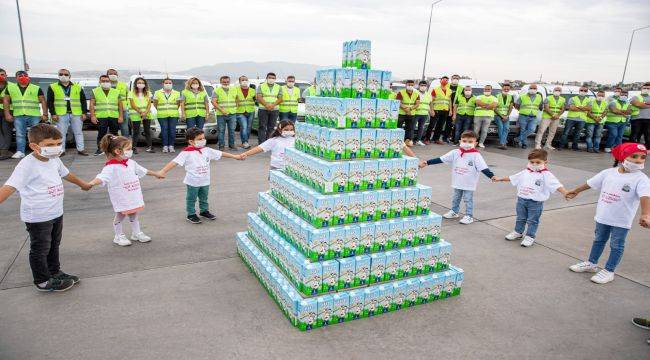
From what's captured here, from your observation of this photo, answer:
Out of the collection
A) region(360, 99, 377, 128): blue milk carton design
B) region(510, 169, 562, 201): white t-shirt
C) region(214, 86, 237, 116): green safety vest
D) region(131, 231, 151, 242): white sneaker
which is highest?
region(360, 99, 377, 128): blue milk carton design

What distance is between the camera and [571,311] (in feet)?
13.3

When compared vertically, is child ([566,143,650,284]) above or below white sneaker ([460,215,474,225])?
above

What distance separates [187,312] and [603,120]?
14.8 m

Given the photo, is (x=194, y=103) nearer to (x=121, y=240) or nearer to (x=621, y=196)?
(x=121, y=240)

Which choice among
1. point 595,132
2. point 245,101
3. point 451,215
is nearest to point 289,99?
point 245,101

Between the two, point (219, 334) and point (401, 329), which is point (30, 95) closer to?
point (219, 334)

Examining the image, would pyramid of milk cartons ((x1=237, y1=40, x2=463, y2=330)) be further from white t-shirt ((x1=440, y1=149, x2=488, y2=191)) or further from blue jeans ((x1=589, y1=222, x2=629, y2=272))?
white t-shirt ((x1=440, y1=149, x2=488, y2=191))

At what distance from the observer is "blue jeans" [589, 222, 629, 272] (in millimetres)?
4512

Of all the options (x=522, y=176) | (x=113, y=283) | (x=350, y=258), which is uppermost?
(x=522, y=176)

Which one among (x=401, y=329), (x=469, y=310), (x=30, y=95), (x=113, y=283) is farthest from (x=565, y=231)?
(x=30, y=95)

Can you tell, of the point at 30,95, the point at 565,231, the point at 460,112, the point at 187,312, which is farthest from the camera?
the point at 460,112

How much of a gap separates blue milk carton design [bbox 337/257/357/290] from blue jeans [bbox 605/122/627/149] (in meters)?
13.9

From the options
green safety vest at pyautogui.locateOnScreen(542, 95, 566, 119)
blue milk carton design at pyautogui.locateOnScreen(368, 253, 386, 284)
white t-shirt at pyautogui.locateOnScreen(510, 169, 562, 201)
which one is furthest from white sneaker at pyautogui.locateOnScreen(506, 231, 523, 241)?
green safety vest at pyautogui.locateOnScreen(542, 95, 566, 119)

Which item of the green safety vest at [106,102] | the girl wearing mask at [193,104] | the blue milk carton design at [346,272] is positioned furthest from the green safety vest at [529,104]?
the green safety vest at [106,102]
